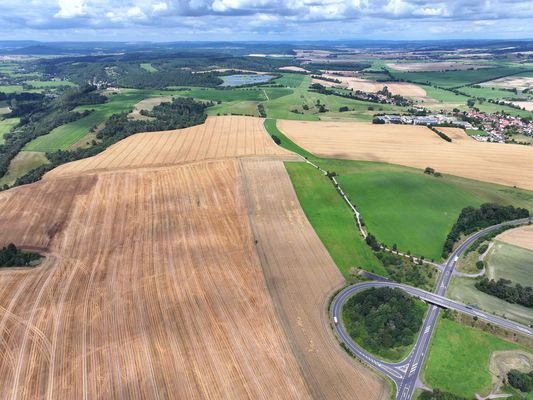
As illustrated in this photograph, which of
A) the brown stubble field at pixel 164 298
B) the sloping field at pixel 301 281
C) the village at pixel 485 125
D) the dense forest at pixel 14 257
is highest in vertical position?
the dense forest at pixel 14 257

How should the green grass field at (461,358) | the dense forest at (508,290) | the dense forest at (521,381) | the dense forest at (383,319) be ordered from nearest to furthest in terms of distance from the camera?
1. the dense forest at (521,381)
2. the green grass field at (461,358)
3. the dense forest at (383,319)
4. the dense forest at (508,290)

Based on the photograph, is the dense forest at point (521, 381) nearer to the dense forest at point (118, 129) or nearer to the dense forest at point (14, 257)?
the dense forest at point (14, 257)

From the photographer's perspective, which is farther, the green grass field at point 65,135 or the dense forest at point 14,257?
the green grass field at point 65,135

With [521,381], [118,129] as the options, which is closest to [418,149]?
[521,381]

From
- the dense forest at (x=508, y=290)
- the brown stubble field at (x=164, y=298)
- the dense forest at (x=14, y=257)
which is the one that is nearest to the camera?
the brown stubble field at (x=164, y=298)

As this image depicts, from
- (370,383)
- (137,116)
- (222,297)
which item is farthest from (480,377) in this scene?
(137,116)

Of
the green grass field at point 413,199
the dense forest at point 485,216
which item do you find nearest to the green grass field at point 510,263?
the dense forest at point 485,216

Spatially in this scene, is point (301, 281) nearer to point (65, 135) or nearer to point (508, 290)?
point (508, 290)
